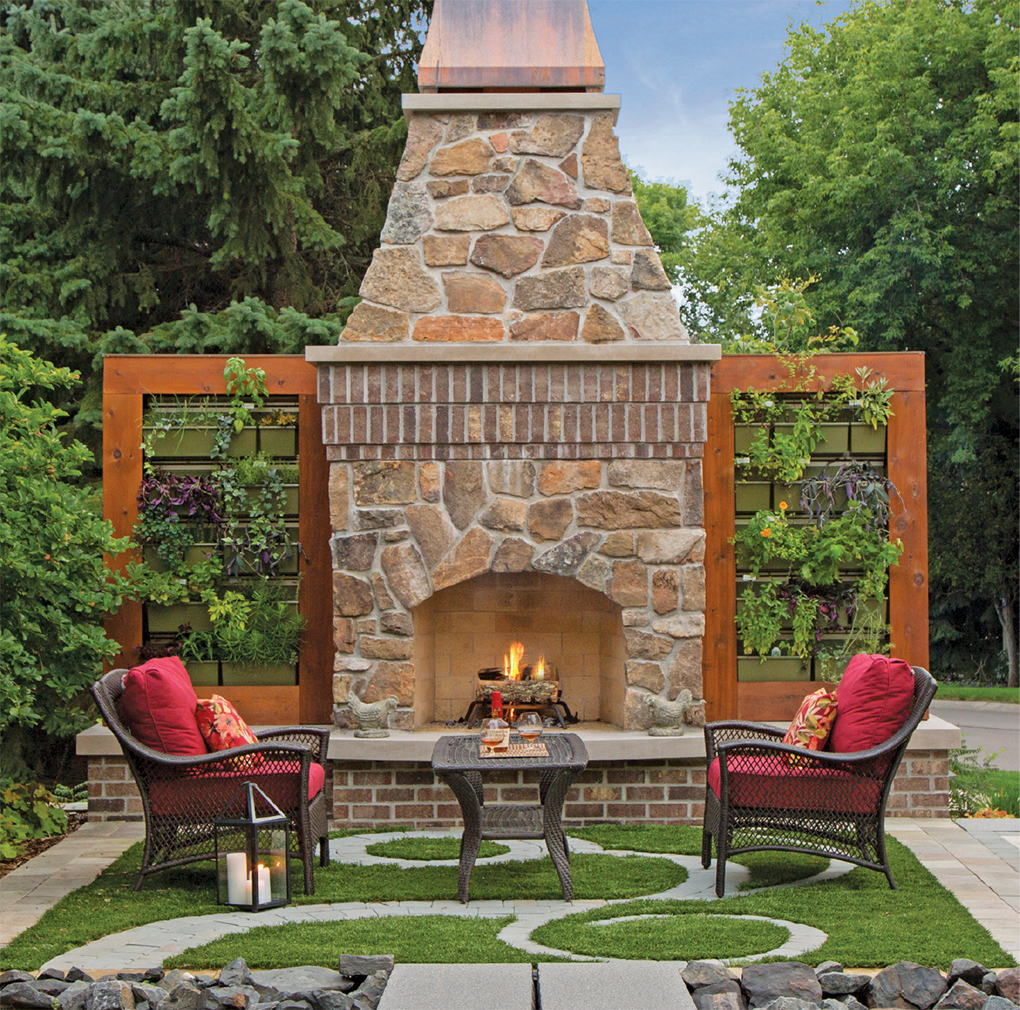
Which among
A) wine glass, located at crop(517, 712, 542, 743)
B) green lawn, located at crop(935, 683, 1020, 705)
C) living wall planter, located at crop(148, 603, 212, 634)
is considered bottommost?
green lawn, located at crop(935, 683, 1020, 705)

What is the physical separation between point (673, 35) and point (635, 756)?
39.6 feet

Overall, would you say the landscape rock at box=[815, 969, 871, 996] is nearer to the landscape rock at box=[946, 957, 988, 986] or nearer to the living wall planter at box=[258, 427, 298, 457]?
the landscape rock at box=[946, 957, 988, 986]

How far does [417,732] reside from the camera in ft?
21.0

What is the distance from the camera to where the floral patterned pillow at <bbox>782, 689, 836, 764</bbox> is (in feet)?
16.7

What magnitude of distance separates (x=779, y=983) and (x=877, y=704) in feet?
5.64

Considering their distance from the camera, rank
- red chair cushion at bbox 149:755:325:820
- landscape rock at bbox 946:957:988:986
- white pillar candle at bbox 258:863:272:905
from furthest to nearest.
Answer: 1. red chair cushion at bbox 149:755:325:820
2. white pillar candle at bbox 258:863:272:905
3. landscape rock at bbox 946:957:988:986

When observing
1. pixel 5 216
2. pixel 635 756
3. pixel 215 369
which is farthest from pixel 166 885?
pixel 5 216

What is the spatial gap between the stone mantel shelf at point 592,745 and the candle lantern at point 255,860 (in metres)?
1.33

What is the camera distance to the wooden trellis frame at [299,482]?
6.68m

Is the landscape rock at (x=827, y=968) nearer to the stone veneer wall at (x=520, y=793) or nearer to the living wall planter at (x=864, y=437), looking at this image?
the stone veneer wall at (x=520, y=793)

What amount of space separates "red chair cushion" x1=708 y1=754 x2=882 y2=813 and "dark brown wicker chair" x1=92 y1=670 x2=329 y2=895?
187cm

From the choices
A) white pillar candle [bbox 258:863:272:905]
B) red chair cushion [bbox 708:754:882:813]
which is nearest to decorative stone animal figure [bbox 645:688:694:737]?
red chair cushion [bbox 708:754:882:813]

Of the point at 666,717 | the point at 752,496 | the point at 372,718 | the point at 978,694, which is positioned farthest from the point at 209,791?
the point at 978,694

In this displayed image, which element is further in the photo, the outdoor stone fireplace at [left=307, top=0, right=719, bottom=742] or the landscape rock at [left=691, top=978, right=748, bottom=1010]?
the outdoor stone fireplace at [left=307, top=0, right=719, bottom=742]
